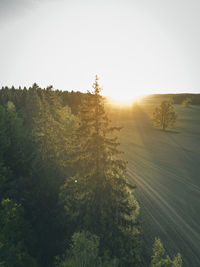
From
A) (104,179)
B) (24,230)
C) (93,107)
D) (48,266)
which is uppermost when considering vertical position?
(93,107)

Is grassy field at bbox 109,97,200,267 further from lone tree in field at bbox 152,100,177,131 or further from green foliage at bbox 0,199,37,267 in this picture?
lone tree in field at bbox 152,100,177,131

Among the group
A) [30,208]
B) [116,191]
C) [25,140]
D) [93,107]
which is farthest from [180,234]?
[25,140]

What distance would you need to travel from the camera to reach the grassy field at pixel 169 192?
45.9 feet

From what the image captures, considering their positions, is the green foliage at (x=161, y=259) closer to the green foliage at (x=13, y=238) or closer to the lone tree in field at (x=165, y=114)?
the green foliage at (x=13, y=238)

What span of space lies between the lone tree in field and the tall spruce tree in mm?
44754

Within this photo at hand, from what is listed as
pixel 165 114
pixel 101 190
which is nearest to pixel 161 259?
pixel 101 190

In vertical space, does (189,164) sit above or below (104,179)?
below

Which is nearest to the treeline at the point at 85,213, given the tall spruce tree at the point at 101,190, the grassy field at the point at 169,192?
the tall spruce tree at the point at 101,190

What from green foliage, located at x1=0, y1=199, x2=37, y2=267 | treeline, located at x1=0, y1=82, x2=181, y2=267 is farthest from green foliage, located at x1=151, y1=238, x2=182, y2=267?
green foliage, located at x1=0, y1=199, x2=37, y2=267

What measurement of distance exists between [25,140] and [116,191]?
2751 centimetres

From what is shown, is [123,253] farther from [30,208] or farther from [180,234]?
[30,208]

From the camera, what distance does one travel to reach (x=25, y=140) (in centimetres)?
3400

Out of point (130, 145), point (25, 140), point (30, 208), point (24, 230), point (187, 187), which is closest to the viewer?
point (24, 230)

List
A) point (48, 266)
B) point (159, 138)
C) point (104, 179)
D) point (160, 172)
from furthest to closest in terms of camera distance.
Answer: point (159, 138) → point (160, 172) → point (48, 266) → point (104, 179)
